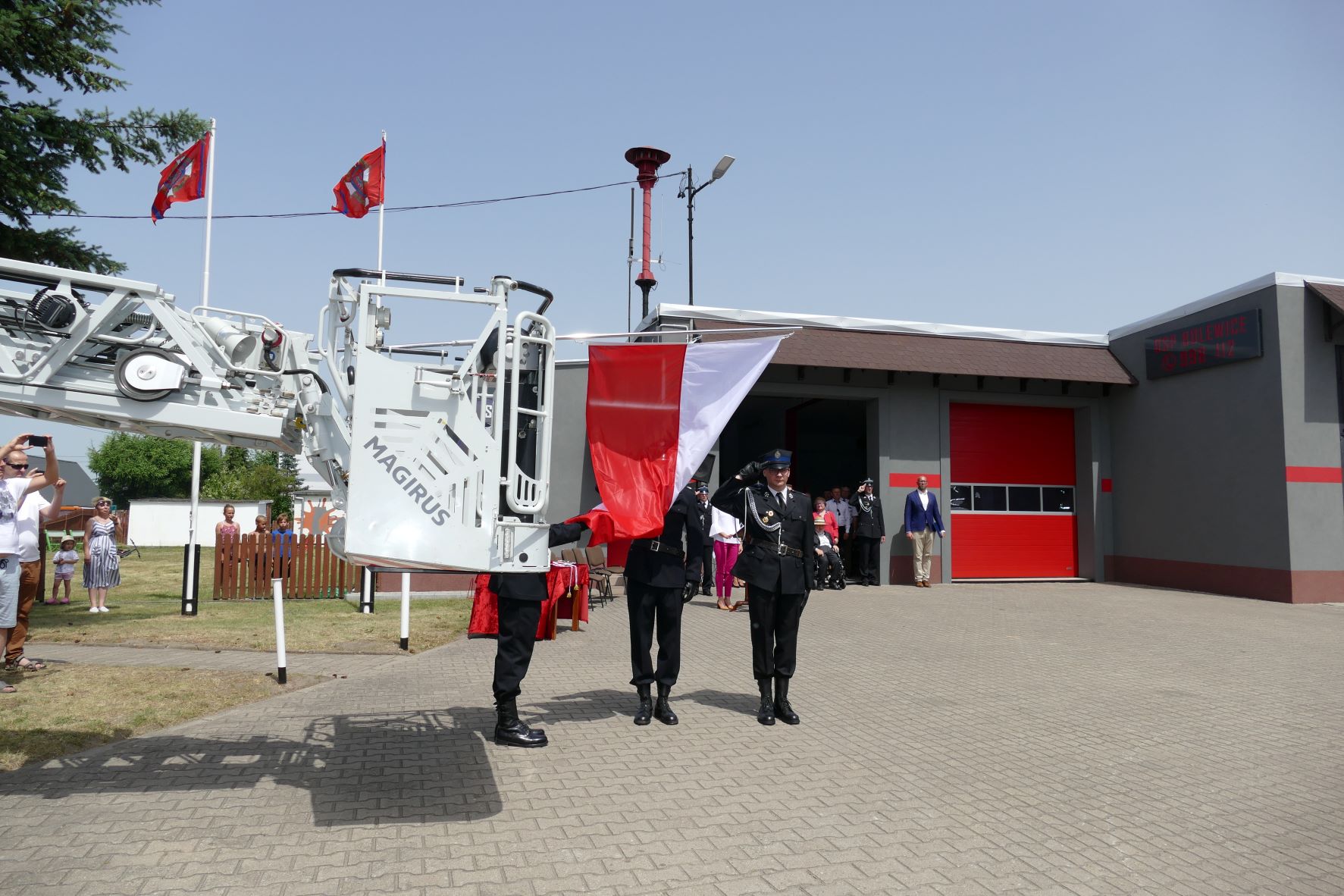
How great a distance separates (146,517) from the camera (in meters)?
43.0

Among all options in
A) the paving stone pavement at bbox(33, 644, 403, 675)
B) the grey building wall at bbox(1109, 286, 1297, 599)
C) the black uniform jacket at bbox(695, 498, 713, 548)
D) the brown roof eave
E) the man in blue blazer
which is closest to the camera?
the paving stone pavement at bbox(33, 644, 403, 675)

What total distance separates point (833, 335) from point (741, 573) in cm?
1121

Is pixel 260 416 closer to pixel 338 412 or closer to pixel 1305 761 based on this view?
pixel 338 412

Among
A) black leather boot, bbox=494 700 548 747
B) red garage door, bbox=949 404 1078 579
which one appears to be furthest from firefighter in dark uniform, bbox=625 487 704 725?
red garage door, bbox=949 404 1078 579

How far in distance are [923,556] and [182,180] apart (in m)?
14.3

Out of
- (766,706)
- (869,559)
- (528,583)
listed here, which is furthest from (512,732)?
(869,559)

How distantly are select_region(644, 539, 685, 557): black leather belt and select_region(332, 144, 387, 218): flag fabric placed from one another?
9.73 metres

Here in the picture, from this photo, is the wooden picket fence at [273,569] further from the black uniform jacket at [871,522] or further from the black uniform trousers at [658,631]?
the black uniform jacket at [871,522]

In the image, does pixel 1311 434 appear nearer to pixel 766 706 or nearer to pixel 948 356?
pixel 948 356

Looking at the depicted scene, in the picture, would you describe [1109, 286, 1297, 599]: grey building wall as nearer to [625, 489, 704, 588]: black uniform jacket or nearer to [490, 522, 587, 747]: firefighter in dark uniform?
[625, 489, 704, 588]: black uniform jacket

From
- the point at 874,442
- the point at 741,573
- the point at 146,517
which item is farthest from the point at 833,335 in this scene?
the point at 146,517

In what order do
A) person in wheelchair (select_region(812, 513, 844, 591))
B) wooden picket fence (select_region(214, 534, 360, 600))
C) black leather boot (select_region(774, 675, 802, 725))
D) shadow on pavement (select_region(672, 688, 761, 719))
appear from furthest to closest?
person in wheelchair (select_region(812, 513, 844, 591)) → wooden picket fence (select_region(214, 534, 360, 600)) → shadow on pavement (select_region(672, 688, 761, 719)) → black leather boot (select_region(774, 675, 802, 725))

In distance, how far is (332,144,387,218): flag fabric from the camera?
13.8m

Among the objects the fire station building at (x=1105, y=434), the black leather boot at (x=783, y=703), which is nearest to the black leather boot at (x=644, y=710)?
the black leather boot at (x=783, y=703)
